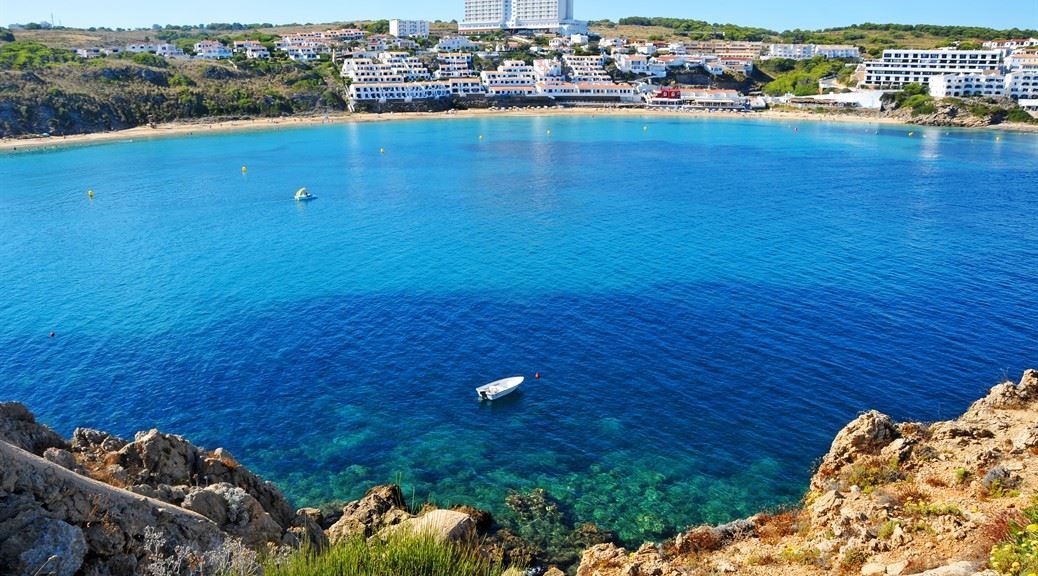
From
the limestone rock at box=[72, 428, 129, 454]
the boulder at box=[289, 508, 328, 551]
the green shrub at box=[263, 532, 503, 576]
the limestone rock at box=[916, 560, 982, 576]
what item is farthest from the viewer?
the limestone rock at box=[72, 428, 129, 454]

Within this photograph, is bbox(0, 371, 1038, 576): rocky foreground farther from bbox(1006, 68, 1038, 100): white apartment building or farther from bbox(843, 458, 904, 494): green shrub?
bbox(1006, 68, 1038, 100): white apartment building

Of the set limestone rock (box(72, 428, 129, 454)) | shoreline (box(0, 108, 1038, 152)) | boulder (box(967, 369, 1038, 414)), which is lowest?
boulder (box(967, 369, 1038, 414))

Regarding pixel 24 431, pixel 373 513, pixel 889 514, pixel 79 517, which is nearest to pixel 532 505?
pixel 373 513

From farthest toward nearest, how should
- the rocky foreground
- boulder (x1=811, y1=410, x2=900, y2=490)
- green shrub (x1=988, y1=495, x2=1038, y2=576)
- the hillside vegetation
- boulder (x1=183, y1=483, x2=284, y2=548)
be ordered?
the hillside vegetation < boulder (x1=811, y1=410, x2=900, y2=490) < boulder (x1=183, y1=483, x2=284, y2=548) < the rocky foreground < green shrub (x1=988, y1=495, x2=1038, y2=576)

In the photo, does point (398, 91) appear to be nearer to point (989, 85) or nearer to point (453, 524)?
point (989, 85)

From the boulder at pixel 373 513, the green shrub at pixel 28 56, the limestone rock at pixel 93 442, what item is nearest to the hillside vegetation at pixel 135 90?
the green shrub at pixel 28 56

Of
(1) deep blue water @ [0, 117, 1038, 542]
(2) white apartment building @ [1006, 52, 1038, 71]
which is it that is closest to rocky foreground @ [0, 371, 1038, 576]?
(1) deep blue water @ [0, 117, 1038, 542]

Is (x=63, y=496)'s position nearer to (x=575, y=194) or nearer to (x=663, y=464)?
(x=663, y=464)
